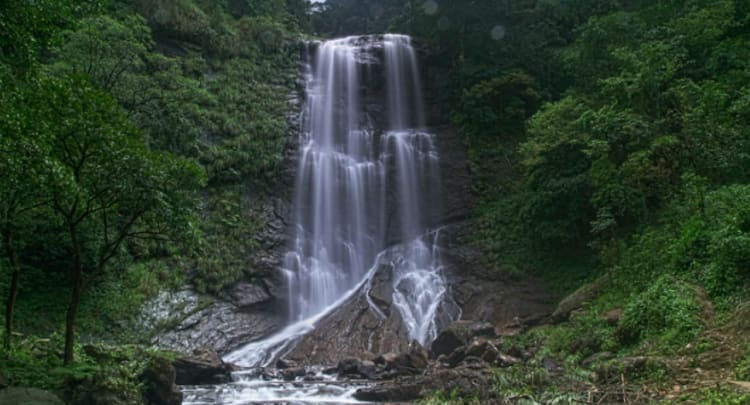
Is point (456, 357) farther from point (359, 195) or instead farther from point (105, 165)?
point (359, 195)

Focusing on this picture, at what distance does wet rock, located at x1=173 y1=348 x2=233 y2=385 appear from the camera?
599 inches

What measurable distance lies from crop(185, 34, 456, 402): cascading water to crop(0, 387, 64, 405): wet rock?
35.0 ft

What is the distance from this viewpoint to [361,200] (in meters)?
27.6

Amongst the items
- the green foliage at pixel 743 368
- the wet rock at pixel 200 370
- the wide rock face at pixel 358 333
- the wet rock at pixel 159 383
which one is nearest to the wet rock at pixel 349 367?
the wide rock face at pixel 358 333

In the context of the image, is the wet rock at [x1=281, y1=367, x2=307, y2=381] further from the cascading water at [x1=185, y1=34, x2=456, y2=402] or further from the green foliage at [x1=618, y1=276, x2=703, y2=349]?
the green foliage at [x1=618, y1=276, x2=703, y2=349]

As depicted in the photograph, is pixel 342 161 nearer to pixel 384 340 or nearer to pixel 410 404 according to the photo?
pixel 384 340

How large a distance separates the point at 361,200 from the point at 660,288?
54.2 ft

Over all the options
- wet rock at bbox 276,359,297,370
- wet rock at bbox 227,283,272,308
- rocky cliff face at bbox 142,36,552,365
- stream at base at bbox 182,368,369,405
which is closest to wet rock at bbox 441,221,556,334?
rocky cliff face at bbox 142,36,552,365

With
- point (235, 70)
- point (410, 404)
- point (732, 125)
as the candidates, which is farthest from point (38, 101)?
point (235, 70)

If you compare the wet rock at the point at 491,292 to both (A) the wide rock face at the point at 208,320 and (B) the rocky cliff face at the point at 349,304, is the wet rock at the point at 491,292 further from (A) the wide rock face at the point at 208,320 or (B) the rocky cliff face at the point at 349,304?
(A) the wide rock face at the point at 208,320

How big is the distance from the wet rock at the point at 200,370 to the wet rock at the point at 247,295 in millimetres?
5740

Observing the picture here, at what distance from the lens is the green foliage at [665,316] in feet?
34.1

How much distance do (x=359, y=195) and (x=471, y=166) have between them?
19.6 ft

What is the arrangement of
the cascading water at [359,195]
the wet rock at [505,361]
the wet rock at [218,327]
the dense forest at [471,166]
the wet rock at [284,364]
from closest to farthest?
the dense forest at [471,166], the wet rock at [505,361], the wet rock at [284,364], the wet rock at [218,327], the cascading water at [359,195]
